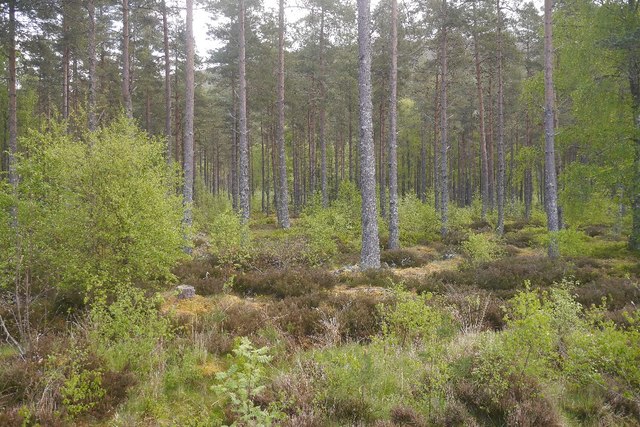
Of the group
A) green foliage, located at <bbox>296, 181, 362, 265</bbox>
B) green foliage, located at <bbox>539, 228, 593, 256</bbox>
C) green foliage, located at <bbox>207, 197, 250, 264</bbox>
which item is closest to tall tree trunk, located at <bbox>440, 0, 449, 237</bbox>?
green foliage, located at <bbox>296, 181, 362, 265</bbox>

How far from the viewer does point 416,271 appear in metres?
13.0

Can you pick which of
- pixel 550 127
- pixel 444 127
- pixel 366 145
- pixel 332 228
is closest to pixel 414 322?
pixel 366 145

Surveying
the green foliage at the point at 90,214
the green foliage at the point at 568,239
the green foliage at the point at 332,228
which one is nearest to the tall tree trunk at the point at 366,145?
the green foliage at the point at 332,228

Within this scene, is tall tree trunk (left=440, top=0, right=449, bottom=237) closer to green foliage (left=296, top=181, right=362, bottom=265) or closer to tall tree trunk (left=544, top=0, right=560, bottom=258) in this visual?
green foliage (left=296, top=181, right=362, bottom=265)

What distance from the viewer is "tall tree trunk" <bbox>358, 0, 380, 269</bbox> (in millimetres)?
11352

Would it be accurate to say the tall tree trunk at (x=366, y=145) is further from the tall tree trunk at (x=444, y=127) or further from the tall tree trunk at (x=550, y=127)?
the tall tree trunk at (x=444, y=127)

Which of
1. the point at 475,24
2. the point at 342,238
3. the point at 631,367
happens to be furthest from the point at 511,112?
the point at 631,367

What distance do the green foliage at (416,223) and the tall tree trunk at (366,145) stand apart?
6.84 m

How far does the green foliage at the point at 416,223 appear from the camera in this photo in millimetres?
19087

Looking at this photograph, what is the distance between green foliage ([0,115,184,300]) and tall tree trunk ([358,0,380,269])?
6.00 metres

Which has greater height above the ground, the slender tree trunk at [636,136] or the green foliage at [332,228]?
the slender tree trunk at [636,136]

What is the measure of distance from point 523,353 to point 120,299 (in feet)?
18.1

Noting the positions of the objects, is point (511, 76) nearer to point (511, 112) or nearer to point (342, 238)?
point (511, 112)

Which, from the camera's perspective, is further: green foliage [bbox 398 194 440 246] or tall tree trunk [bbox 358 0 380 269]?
green foliage [bbox 398 194 440 246]
